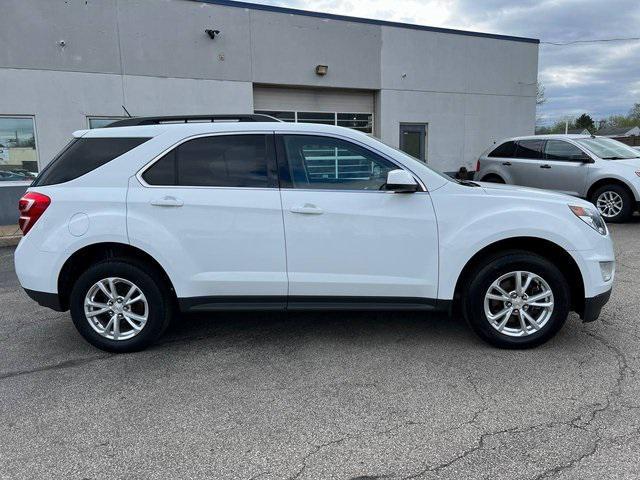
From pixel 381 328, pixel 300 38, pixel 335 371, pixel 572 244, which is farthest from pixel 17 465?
pixel 300 38

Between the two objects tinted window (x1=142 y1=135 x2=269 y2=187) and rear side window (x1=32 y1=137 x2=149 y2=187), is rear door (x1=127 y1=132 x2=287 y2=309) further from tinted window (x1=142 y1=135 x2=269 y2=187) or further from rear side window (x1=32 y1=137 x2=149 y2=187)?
rear side window (x1=32 y1=137 x2=149 y2=187)

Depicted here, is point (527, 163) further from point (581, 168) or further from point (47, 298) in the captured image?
point (47, 298)

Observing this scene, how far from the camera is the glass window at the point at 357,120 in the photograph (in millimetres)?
13781

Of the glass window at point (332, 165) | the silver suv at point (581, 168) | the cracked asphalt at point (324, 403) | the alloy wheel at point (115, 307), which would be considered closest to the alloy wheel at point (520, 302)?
the cracked asphalt at point (324, 403)

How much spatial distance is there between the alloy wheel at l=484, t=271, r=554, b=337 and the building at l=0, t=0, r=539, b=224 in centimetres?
723

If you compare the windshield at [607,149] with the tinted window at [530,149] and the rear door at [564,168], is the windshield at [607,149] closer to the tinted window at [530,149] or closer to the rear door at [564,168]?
the rear door at [564,168]

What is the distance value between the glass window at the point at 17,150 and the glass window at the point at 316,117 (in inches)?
253

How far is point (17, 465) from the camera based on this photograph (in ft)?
8.42

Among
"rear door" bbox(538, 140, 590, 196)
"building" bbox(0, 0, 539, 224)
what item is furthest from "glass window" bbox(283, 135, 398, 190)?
"rear door" bbox(538, 140, 590, 196)

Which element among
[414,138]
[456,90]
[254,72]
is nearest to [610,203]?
[414,138]

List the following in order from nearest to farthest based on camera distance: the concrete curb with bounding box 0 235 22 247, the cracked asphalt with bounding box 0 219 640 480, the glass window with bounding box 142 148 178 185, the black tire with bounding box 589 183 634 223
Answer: the cracked asphalt with bounding box 0 219 640 480, the glass window with bounding box 142 148 178 185, the concrete curb with bounding box 0 235 22 247, the black tire with bounding box 589 183 634 223

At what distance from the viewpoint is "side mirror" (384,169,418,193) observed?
3.62 metres

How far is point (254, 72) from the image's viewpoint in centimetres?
1217

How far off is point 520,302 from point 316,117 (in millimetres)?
10523
